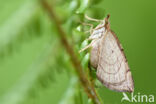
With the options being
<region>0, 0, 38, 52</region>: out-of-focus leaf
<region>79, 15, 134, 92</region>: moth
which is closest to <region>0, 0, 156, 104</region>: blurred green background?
<region>0, 0, 38, 52</region>: out-of-focus leaf

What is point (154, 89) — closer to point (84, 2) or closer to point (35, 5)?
point (84, 2)

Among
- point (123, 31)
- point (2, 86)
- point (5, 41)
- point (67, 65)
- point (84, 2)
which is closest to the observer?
point (5, 41)

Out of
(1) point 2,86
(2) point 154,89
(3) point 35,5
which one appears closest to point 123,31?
(2) point 154,89

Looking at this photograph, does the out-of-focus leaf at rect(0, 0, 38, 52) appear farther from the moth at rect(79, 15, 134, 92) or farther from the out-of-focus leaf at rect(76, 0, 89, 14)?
the moth at rect(79, 15, 134, 92)

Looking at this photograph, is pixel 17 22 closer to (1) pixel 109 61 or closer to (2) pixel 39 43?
(2) pixel 39 43

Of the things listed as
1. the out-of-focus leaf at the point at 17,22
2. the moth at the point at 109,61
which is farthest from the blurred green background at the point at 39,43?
the moth at the point at 109,61

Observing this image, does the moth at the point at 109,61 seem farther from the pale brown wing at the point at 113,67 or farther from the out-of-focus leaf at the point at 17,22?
the out-of-focus leaf at the point at 17,22

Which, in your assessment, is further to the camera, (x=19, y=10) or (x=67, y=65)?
(x=67, y=65)
